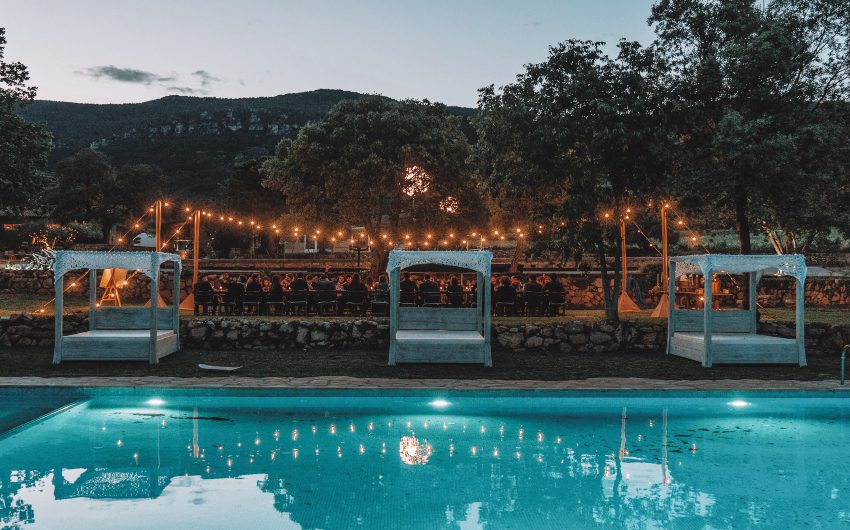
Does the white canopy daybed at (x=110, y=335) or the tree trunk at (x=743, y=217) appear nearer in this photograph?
the white canopy daybed at (x=110, y=335)

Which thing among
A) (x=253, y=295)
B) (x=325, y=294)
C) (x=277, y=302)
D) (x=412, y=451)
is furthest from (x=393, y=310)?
(x=253, y=295)

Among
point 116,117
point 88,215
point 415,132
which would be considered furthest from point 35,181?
point 116,117

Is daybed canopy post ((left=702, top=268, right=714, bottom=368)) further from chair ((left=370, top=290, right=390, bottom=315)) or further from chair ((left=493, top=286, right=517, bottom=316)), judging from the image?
chair ((left=493, top=286, right=517, bottom=316))

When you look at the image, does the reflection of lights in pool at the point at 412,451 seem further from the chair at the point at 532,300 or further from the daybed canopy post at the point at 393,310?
the chair at the point at 532,300

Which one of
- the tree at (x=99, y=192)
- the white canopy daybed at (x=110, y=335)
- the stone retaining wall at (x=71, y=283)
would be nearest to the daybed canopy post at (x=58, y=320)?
the white canopy daybed at (x=110, y=335)

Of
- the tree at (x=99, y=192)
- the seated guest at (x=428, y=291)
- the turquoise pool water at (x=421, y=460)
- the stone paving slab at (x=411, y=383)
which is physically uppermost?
the tree at (x=99, y=192)

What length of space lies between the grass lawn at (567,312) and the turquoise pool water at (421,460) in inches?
328

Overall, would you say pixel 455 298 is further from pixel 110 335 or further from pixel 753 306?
pixel 110 335

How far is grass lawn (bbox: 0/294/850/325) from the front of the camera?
18.0m

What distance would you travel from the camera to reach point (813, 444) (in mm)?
8078

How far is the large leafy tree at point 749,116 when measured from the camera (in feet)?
45.1

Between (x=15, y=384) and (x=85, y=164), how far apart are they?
198 ft

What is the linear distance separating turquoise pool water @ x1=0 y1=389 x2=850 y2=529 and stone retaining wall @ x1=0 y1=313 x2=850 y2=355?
362cm

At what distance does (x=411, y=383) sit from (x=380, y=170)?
65.8ft
